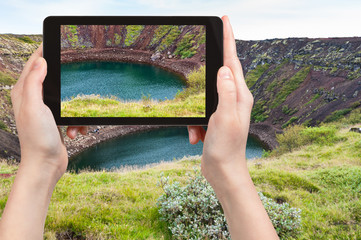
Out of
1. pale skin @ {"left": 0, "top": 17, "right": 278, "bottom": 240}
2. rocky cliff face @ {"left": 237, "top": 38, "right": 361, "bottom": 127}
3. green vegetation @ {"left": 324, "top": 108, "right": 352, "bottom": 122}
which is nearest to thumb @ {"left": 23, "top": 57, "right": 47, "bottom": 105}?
pale skin @ {"left": 0, "top": 17, "right": 278, "bottom": 240}

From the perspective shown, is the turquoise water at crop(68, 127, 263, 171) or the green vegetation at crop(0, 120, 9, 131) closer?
the turquoise water at crop(68, 127, 263, 171)

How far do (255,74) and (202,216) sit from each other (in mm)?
82124

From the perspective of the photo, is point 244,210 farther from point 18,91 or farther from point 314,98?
point 314,98

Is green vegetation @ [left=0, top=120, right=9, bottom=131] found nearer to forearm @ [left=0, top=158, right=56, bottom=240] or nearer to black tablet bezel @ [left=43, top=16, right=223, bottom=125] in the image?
black tablet bezel @ [left=43, top=16, right=223, bottom=125]

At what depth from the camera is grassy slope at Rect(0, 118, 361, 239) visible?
6355 millimetres

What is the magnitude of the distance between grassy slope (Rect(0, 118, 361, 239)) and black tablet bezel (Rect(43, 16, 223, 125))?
3.72 metres

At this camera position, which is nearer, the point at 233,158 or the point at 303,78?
the point at 233,158

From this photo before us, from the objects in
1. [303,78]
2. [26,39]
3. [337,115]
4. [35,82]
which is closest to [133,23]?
[35,82]

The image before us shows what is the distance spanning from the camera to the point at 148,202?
7898 millimetres

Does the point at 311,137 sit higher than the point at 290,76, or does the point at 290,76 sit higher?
the point at 311,137

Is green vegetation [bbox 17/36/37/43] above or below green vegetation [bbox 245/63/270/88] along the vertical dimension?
above

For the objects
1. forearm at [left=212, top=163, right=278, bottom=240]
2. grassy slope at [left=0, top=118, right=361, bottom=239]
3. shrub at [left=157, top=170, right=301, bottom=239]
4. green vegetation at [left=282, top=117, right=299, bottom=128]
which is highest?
forearm at [left=212, top=163, right=278, bottom=240]

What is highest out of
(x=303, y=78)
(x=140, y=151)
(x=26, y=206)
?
(x=26, y=206)

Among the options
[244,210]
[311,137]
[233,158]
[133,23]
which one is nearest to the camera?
[244,210]
